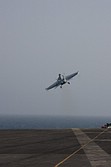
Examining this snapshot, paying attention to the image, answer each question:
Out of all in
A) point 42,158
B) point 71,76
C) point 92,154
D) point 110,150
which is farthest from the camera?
point 71,76

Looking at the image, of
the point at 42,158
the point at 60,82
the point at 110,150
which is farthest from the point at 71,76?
the point at 42,158

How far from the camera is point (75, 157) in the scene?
89.5 feet

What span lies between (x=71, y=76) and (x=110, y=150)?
61.2 m

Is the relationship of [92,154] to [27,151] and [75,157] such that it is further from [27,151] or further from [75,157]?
[27,151]

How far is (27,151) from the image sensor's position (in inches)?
1211

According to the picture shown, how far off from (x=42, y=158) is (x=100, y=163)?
182 inches

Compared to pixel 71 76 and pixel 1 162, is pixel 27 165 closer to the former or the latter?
pixel 1 162

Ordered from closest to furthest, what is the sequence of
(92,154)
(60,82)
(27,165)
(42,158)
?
(27,165), (42,158), (92,154), (60,82)

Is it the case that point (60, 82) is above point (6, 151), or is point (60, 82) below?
above

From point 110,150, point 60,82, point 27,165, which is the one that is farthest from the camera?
point 60,82

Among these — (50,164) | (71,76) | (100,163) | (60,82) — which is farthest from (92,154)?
(71,76)

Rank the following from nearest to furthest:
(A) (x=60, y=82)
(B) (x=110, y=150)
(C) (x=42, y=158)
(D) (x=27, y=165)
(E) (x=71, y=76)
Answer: (D) (x=27, y=165) < (C) (x=42, y=158) < (B) (x=110, y=150) < (A) (x=60, y=82) < (E) (x=71, y=76)

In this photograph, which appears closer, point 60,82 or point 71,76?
point 60,82

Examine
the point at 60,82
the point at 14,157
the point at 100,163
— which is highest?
the point at 60,82
